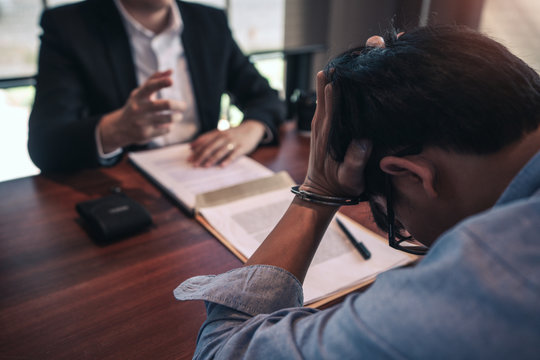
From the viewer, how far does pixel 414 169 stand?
0.42m

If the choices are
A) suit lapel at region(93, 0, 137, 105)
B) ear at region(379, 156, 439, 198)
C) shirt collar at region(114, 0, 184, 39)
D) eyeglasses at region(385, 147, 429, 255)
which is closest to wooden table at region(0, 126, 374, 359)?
eyeglasses at region(385, 147, 429, 255)

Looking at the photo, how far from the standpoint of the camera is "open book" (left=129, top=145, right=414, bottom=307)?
2.13ft

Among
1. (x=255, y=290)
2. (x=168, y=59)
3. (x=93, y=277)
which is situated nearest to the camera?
(x=255, y=290)

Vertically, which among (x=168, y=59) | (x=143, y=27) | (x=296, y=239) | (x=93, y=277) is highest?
(x=143, y=27)

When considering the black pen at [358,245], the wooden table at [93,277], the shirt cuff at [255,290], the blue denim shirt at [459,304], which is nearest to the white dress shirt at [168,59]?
the wooden table at [93,277]

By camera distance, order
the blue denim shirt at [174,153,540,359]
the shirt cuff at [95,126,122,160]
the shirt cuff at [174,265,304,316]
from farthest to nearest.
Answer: the shirt cuff at [95,126,122,160], the shirt cuff at [174,265,304,316], the blue denim shirt at [174,153,540,359]

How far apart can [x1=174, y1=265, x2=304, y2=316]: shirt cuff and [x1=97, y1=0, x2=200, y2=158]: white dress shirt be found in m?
0.95

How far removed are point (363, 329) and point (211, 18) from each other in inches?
57.3

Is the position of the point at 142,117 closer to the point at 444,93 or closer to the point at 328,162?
the point at 328,162

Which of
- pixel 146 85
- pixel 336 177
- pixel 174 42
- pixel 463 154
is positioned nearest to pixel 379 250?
pixel 336 177

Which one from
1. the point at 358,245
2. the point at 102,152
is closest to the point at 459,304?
the point at 358,245

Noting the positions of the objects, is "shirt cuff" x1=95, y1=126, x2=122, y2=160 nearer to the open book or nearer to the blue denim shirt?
the open book

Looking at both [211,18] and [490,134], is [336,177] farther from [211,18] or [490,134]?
[211,18]

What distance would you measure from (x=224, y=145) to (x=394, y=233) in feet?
2.25
